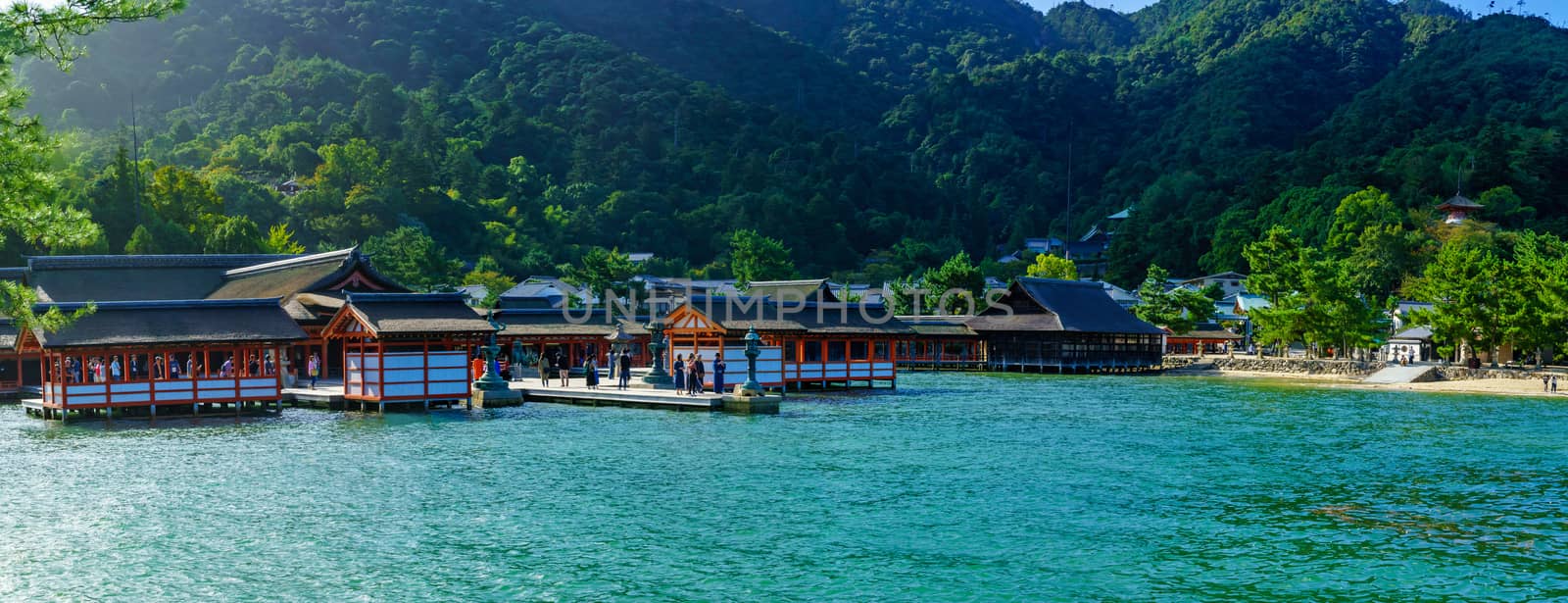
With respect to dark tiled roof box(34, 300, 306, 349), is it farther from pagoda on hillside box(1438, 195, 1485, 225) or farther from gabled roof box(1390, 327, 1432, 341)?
pagoda on hillside box(1438, 195, 1485, 225)

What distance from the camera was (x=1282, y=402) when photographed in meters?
39.3

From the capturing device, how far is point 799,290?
54.2m

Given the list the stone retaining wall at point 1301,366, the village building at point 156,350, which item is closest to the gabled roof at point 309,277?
the village building at point 156,350

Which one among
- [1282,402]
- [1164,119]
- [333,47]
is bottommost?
[1282,402]

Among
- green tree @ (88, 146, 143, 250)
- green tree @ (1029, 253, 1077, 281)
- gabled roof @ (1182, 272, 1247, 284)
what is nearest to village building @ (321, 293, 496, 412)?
green tree @ (88, 146, 143, 250)

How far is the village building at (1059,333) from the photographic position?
59.2m

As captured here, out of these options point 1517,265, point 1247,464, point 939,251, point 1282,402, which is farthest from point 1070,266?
point 1247,464

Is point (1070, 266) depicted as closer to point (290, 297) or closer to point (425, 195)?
point (425, 195)

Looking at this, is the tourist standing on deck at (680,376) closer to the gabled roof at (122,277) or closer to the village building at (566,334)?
the village building at (566,334)

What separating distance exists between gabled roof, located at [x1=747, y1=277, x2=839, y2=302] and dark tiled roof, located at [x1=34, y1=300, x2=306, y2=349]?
20.0 metres

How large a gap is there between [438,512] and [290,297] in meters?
25.8

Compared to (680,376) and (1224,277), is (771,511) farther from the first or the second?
(1224,277)

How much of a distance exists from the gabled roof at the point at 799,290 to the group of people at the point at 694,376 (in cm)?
1141

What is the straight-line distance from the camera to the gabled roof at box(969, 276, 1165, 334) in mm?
58938
